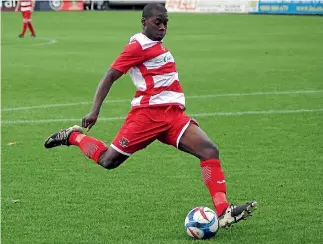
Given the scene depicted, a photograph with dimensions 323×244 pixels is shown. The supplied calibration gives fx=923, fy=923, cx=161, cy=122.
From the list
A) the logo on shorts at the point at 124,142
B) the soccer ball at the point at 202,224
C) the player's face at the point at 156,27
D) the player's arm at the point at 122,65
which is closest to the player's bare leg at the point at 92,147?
the logo on shorts at the point at 124,142

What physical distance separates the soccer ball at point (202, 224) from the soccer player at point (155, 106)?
20 cm

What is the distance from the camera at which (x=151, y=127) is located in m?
7.95

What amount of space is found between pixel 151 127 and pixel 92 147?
0.71m

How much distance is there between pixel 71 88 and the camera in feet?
60.8

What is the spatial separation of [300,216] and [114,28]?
101 ft

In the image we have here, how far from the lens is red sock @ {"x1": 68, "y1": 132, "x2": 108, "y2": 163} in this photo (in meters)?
8.30

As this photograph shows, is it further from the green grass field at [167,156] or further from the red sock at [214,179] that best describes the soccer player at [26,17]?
the red sock at [214,179]

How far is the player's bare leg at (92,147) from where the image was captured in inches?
320

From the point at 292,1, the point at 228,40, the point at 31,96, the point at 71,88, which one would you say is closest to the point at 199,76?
the point at 71,88

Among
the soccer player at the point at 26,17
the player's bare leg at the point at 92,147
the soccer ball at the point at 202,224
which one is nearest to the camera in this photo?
the soccer ball at the point at 202,224

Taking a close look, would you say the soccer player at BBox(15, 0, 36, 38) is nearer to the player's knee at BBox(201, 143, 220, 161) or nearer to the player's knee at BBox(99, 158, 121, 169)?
the player's knee at BBox(99, 158, 121, 169)

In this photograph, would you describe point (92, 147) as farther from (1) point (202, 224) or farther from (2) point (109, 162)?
(1) point (202, 224)

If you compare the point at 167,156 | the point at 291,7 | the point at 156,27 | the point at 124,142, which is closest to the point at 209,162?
the point at 124,142

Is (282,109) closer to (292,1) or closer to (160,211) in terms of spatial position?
(160,211)
